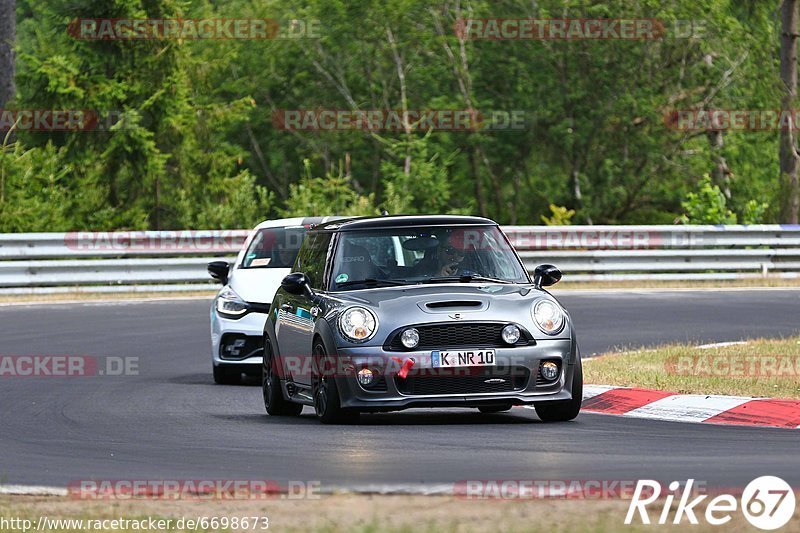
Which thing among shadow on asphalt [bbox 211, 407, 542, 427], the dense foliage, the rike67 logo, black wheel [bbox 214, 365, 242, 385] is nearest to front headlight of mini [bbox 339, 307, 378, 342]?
shadow on asphalt [bbox 211, 407, 542, 427]

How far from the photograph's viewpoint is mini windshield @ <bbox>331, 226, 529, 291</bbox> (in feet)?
41.4

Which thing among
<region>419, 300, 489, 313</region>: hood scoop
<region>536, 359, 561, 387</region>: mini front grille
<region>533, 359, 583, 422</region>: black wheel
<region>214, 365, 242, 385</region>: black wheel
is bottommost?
<region>214, 365, 242, 385</region>: black wheel

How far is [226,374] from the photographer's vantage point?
16.5 metres

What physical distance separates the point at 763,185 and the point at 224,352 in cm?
3343

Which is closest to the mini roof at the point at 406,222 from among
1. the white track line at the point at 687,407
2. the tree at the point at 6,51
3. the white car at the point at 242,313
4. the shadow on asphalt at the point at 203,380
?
the white track line at the point at 687,407

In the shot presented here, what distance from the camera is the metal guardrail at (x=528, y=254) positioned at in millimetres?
28547

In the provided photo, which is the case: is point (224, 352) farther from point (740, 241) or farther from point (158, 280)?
point (740, 241)

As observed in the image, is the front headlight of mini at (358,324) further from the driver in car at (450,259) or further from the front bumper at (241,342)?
the front bumper at (241,342)

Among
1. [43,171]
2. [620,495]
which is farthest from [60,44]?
[620,495]

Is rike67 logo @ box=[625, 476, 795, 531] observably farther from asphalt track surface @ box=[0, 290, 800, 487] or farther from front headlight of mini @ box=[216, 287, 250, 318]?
front headlight of mini @ box=[216, 287, 250, 318]

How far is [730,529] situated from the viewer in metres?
7.12

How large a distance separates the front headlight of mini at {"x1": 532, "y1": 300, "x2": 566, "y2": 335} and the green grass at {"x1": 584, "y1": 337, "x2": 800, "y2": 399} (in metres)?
1.97

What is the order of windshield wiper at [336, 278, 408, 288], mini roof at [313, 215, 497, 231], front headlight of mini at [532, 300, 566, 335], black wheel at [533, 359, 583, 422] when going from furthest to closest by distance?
mini roof at [313, 215, 497, 231], windshield wiper at [336, 278, 408, 288], black wheel at [533, 359, 583, 422], front headlight of mini at [532, 300, 566, 335]

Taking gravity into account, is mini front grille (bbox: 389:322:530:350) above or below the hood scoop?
below
